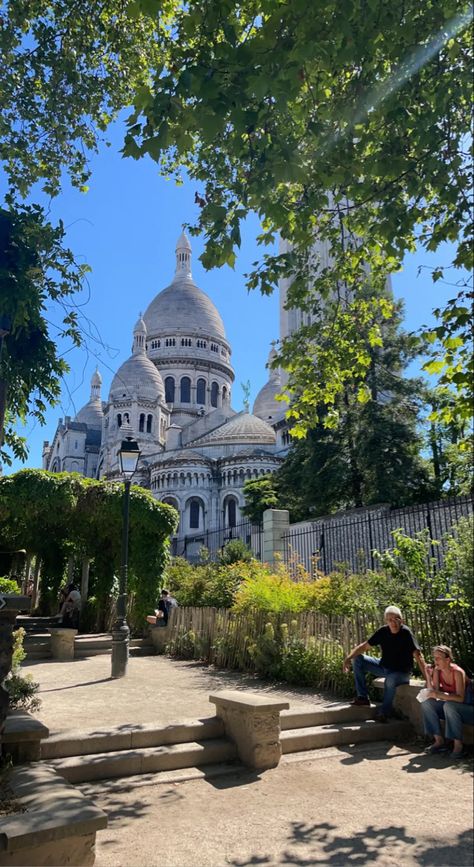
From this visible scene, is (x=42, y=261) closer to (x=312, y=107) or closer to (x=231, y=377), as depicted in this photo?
(x=312, y=107)

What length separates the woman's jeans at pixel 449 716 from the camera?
4719 mm

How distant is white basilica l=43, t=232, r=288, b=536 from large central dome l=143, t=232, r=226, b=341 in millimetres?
130

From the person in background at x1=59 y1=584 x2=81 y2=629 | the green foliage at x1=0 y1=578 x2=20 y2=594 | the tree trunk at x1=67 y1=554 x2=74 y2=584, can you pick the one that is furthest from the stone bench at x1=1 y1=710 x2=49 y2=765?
the tree trunk at x1=67 y1=554 x2=74 y2=584

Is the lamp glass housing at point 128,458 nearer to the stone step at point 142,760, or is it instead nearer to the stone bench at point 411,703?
the stone step at point 142,760

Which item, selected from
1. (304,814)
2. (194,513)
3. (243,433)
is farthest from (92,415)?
(304,814)

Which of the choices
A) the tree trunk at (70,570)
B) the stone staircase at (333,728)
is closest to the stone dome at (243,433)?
the tree trunk at (70,570)

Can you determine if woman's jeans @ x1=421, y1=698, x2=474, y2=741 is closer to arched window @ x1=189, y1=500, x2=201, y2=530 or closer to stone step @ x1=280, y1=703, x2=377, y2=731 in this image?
stone step @ x1=280, y1=703, x2=377, y2=731

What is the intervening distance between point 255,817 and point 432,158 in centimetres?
531

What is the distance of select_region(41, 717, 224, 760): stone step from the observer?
16.1 ft

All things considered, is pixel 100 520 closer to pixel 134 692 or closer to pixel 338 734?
pixel 134 692

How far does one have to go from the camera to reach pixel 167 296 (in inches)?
3147

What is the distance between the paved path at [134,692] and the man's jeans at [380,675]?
0.71 meters

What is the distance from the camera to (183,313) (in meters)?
77.4

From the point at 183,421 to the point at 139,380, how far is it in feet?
27.9
